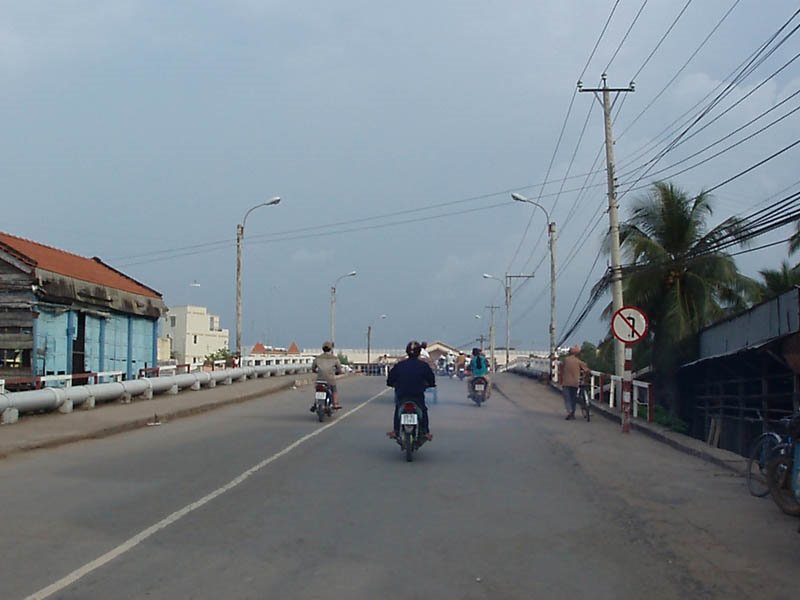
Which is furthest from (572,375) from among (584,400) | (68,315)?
(68,315)

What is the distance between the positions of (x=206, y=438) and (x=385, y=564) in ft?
32.9

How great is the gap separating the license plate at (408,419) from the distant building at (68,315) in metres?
12.9

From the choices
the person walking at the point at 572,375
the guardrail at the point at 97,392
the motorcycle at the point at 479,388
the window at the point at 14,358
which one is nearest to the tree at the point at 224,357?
the guardrail at the point at 97,392

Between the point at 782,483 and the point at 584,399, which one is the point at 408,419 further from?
the point at 584,399

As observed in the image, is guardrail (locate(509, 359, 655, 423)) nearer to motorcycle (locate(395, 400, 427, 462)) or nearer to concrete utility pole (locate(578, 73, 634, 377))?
concrete utility pole (locate(578, 73, 634, 377))

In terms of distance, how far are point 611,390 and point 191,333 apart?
231ft

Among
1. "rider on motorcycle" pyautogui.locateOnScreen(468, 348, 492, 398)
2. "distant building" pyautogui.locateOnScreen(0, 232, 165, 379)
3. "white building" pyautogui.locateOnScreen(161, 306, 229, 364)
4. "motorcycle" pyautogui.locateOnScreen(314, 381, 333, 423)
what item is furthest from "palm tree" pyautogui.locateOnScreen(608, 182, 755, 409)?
"white building" pyautogui.locateOnScreen(161, 306, 229, 364)

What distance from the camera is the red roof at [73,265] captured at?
2403 centimetres

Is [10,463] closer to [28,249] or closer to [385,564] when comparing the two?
[385,564]

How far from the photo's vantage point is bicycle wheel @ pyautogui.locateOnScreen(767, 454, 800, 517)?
9.25 m

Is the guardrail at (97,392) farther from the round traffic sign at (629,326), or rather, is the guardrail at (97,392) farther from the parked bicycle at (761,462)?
the parked bicycle at (761,462)

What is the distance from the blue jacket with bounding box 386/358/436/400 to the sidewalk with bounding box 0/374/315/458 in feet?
20.0

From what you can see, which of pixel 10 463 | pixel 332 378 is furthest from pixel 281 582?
pixel 332 378

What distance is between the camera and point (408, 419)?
13297 mm
